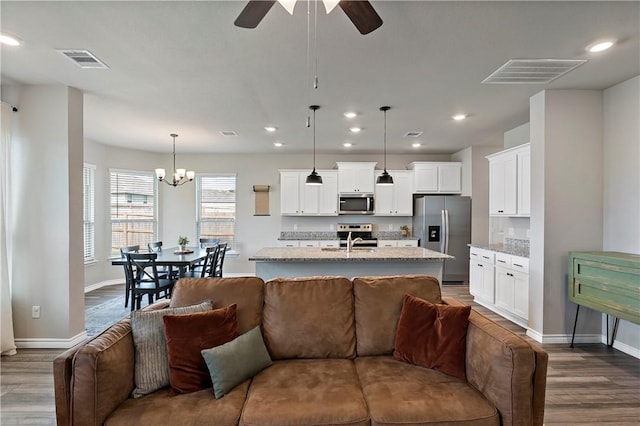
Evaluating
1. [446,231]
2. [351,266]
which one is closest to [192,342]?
[351,266]

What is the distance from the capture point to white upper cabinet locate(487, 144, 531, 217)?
4.15 meters

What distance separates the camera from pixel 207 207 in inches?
280

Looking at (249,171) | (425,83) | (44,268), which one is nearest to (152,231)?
(249,171)

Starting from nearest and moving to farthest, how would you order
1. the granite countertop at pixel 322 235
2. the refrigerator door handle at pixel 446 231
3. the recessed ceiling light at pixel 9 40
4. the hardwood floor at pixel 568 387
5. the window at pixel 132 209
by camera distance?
the hardwood floor at pixel 568 387 < the recessed ceiling light at pixel 9 40 < the refrigerator door handle at pixel 446 231 < the window at pixel 132 209 < the granite countertop at pixel 322 235

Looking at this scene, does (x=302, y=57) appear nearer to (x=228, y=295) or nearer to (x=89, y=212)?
(x=228, y=295)

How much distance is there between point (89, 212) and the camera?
19.5 ft

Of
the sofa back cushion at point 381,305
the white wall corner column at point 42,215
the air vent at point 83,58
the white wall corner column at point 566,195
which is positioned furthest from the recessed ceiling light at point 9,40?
the white wall corner column at point 566,195

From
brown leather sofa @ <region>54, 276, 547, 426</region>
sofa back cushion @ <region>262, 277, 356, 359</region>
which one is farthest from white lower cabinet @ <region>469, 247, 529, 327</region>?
sofa back cushion @ <region>262, 277, 356, 359</region>

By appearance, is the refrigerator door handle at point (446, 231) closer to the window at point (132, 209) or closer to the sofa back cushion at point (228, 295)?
the sofa back cushion at point (228, 295)

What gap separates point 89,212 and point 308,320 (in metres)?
5.65

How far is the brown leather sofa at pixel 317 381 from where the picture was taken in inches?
60.5

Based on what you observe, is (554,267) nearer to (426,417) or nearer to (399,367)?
(399,367)

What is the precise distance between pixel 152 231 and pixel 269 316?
575cm

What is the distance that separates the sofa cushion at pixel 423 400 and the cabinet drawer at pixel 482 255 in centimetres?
331
